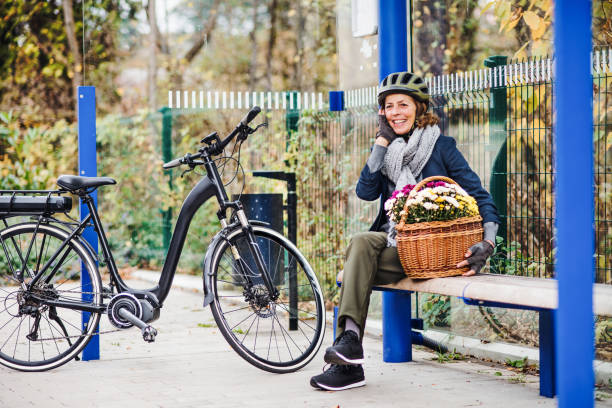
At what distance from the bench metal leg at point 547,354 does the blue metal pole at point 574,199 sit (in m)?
1.47

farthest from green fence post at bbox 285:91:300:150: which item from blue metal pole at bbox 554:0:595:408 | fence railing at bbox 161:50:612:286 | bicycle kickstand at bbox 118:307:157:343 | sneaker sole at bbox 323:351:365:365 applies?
blue metal pole at bbox 554:0:595:408

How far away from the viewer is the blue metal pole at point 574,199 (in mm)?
2441

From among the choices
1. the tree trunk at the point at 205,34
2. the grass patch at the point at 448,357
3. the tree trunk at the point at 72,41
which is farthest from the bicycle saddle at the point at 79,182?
the tree trunk at the point at 72,41

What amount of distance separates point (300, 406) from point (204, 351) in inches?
67.9

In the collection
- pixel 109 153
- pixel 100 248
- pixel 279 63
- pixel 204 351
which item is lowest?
pixel 204 351

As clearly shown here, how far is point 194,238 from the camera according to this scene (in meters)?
9.75

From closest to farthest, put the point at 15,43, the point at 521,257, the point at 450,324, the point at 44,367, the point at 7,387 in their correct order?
the point at 7,387, the point at 44,367, the point at 521,257, the point at 450,324, the point at 15,43

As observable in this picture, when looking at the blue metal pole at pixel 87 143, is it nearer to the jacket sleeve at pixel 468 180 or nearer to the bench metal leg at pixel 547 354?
the jacket sleeve at pixel 468 180

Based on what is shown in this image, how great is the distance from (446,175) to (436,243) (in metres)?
0.65

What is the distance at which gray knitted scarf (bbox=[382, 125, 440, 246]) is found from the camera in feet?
15.2

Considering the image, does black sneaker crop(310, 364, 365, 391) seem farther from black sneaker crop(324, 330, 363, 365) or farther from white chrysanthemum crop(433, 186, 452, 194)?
white chrysanthemum crop(433, 186, 452, 194)

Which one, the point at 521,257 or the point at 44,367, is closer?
the point at 44,367

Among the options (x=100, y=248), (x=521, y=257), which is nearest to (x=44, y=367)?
(x=100, y=248)

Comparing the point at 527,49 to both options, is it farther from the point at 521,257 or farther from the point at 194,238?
the point at 194,238
